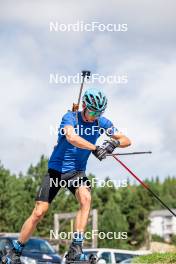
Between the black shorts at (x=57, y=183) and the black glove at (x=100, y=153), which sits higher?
the black glove at (x=100, y=153)

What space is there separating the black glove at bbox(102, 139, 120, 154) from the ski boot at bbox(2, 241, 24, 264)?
1.68 m

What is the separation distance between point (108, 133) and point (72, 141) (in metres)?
0.75

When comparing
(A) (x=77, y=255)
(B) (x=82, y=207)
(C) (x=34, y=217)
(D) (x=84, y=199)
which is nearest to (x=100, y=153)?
(D) (x=84, y=199)

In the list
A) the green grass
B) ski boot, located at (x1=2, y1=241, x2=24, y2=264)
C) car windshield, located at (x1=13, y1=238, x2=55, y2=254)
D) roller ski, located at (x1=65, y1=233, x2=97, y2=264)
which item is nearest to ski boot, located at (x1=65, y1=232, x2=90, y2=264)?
roller ski, located at (x1=65, y1=233, x2=97, y2=264)

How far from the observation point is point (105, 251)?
21609mm

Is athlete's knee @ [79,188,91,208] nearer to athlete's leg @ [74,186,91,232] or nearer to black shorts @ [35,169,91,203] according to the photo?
athlete's leg @ [74,186,91,232]

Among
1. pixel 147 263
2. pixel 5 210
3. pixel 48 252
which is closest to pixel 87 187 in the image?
pixel 147 263

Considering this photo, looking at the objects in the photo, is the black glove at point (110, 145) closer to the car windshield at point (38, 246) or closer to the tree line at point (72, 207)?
the car windshield at point (38, 246)

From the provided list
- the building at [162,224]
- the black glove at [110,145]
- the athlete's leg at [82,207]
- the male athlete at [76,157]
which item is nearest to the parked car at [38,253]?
the male athlete at [76,157]

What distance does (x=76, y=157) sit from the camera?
866cm

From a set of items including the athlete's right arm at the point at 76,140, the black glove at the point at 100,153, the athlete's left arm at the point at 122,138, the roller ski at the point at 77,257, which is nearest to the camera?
the roller ski at the point at 77,257

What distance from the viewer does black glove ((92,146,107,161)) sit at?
8.41 meters

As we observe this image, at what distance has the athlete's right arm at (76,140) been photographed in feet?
27.2

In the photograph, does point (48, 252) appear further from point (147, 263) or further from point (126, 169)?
point (126, 169)
